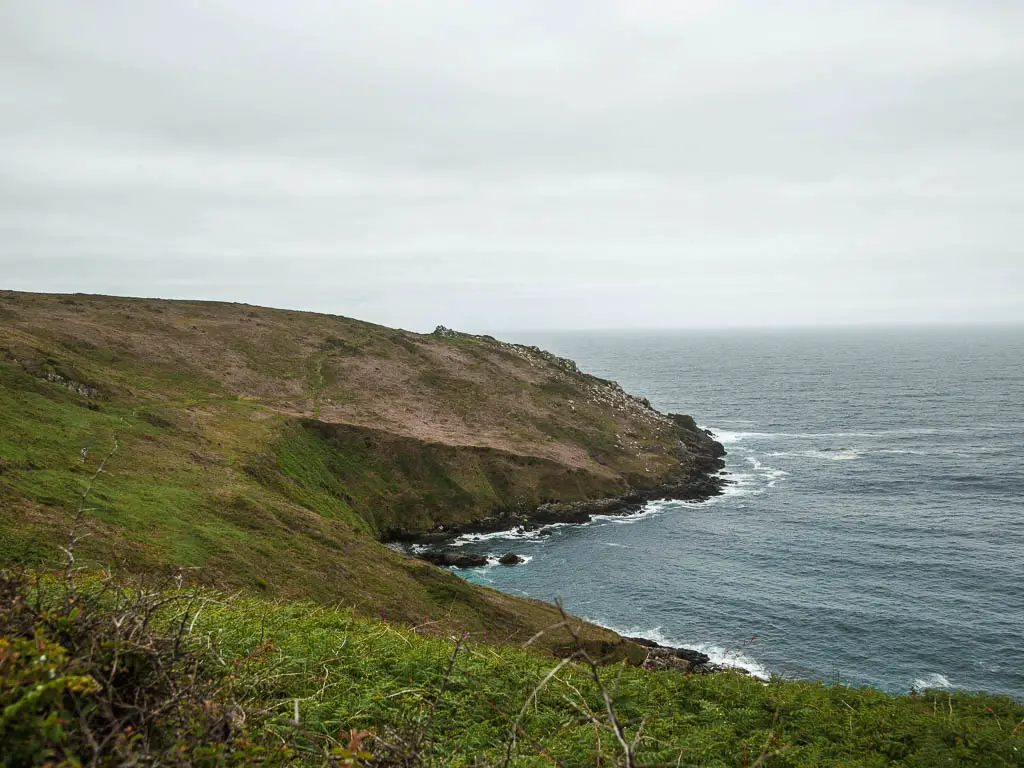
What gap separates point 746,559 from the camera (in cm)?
5975

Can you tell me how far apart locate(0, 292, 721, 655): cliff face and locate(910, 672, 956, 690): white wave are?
95.4ft

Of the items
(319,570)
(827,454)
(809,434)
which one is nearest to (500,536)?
(319,570)

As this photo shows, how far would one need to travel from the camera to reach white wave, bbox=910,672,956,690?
3775 centimetres

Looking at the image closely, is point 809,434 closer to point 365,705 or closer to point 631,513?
point 631,513

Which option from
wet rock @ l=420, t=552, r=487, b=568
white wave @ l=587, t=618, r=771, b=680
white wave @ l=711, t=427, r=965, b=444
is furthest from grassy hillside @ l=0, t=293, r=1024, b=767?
white wave @ l=711, t=427, r=965, b=444

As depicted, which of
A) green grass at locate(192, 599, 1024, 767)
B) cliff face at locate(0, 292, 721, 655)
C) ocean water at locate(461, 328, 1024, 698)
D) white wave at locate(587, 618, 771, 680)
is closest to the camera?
green grass at locate(192, 599, 1024, 767)

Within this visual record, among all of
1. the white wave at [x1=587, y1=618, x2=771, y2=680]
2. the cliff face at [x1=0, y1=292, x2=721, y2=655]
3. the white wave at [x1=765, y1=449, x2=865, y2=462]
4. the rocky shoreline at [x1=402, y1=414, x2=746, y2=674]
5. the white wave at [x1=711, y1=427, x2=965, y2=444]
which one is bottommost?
the white wave at [x1=587, y1=618, x2=771, y2=680]

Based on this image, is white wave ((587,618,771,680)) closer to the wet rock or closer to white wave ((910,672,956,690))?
white wave ((910,672,956,690))

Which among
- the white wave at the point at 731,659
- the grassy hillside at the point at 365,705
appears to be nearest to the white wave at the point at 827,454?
the white wave at the point at 731,659

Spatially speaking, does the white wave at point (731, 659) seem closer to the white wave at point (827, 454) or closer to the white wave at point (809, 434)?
the white wave at point (827, 454)

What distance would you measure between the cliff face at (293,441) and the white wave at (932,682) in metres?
29.1

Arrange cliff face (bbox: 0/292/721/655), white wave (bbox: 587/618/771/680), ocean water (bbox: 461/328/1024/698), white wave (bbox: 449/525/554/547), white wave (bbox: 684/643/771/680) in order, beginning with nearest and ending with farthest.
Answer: cliff face (bbox: 0/292/721/655) → white wave (bbox: 684/643/771/680) → white wave (bbox: 587/618/771/680) → ocean water (bbox: 461/328/1024/698) → white wave (bbox: 449/525/554/547)

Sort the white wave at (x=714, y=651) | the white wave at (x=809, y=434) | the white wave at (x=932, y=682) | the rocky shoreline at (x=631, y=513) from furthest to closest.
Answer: the white wave at (x=809, y=434) < the rocky shoreline at (x=631, y=513) < the white wave at (x=714, y=651) < the white wave at (x=932, y=682)

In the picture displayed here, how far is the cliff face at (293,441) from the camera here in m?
33.4
